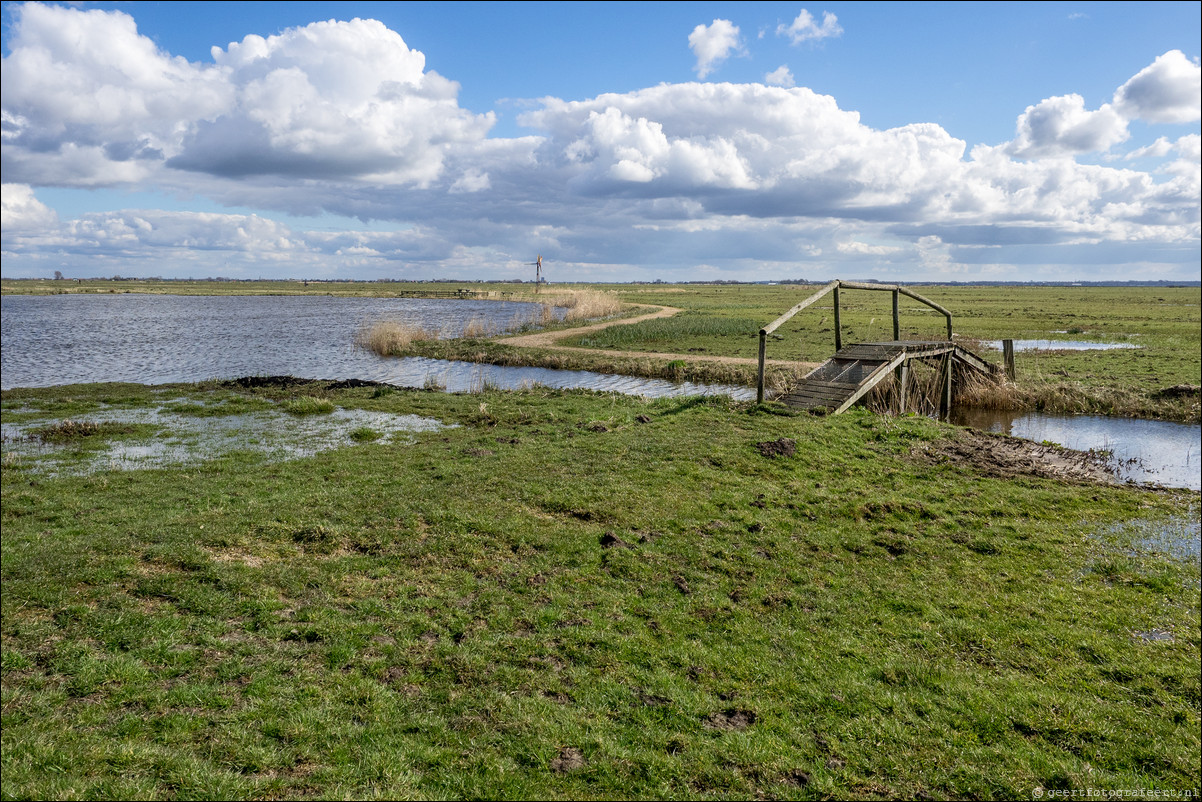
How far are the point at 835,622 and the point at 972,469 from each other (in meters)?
8.95

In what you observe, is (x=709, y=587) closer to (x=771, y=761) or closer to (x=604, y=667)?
(x=604, y=667)

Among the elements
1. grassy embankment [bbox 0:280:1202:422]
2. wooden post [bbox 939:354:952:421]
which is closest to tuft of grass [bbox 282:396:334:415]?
grassy embankment [bbox 0:280:1202:422]

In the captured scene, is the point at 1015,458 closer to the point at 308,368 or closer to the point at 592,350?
the point at 592,350

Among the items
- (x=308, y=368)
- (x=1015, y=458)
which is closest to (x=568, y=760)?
(x=1015, y=458)

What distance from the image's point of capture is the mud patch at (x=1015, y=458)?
Result: 14773 mm

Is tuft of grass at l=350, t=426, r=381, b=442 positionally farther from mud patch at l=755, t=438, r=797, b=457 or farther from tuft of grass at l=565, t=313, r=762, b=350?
tuft of grass at l=565, t=313, r=762, b=350

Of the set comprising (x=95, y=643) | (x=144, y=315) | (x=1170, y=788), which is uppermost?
(x=144, y=315)

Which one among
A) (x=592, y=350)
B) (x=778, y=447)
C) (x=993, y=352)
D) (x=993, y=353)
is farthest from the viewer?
(x=592, y=350)

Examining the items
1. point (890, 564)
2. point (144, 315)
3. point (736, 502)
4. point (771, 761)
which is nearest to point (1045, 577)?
point (890, 564)

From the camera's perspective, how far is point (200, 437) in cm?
1925

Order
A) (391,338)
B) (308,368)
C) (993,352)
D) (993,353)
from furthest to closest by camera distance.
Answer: (391,338)
(308,368)
(993,352)
(993,353)

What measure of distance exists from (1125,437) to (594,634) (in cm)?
2016

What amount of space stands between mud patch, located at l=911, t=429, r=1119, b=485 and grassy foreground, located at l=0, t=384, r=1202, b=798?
2.60 ft

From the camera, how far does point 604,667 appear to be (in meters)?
7.16
